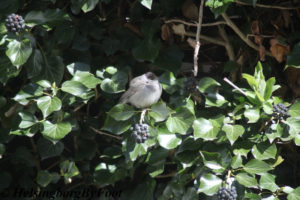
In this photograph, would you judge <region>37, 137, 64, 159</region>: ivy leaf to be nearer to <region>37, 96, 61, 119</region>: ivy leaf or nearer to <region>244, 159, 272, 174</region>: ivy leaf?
<region>37, 96, 61, 119</region>: ivy leaf

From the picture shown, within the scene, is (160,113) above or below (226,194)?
above

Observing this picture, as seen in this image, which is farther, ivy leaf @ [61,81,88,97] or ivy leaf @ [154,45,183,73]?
ivy leaf @ [154,45,183,73]

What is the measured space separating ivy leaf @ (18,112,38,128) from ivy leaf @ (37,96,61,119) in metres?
0.14

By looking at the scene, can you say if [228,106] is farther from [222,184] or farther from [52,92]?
[52,92]

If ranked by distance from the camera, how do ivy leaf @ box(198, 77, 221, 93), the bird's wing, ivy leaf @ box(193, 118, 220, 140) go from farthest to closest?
the bird's wing < ivy leaf @ box(198, 77, 221, 93) < ivy leaf @ box(193, 118, 220, 140)

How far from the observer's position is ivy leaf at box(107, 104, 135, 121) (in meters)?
1.77

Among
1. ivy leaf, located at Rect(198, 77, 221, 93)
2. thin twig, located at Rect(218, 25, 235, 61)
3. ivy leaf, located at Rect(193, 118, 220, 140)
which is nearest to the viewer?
ivy leaf, located at Rect(193, 118, 220, 140)

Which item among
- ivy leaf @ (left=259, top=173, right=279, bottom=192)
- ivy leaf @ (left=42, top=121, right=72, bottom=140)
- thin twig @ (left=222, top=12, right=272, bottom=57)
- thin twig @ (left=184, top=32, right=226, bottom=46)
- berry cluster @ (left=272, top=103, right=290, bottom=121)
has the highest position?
thin twig @ (left=222, top=12, right=272, bottom=57)

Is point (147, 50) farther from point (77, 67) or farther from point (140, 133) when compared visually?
point (140, 133)

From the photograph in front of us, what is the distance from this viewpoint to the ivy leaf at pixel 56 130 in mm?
1822

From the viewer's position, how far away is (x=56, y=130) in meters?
1.84

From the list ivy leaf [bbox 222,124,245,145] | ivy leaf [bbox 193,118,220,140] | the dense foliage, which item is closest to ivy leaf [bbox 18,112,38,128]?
the dense foliage

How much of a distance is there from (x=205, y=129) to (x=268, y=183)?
0.35 meters

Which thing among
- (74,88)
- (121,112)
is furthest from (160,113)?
(74,88)
